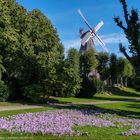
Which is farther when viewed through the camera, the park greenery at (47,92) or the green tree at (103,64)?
the green tree at (103,64)

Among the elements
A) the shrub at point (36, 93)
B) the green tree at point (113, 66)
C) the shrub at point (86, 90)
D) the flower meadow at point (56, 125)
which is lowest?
the flower meadow at point (56, 125)

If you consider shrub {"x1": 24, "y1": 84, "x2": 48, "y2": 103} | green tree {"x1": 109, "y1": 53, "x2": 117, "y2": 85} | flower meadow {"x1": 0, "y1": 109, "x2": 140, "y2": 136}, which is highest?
green tree {"x1": 109, "y1": 53, "x2": 117, "y2": 85}

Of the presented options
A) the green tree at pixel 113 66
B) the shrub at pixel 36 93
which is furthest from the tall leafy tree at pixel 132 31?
the green tree at pixel 113 66

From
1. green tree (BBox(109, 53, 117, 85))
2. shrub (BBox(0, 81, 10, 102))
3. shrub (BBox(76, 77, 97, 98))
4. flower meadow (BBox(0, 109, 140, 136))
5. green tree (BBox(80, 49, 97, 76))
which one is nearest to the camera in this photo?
flower meadow (BBox(0, 109, 140, 136))

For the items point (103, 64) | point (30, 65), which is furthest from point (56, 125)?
point (103, 64)

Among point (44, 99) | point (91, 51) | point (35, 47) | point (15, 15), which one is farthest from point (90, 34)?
point (44, 99)

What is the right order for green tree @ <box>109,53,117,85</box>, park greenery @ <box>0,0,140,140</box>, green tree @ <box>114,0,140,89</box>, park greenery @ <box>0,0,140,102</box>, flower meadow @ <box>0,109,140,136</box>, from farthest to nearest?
green tree @ <box>109,53,117,85</box> < park greenery @ <box>0,0,140,102</box> < green tree @ <box>114,0,140,89</box> < park greenery @ <box>0,0,140,140</box> < flower meadow @ <box>0,109,140,136</box>

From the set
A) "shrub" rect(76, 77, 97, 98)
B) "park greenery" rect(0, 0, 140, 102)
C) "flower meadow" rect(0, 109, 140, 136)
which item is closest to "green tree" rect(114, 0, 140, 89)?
"park greenery" rect(0, 0, 140, 102)

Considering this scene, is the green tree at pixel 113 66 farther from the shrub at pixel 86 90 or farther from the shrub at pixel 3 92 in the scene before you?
the shrub at pixel 3 92

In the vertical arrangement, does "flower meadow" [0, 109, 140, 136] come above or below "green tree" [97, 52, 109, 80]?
below

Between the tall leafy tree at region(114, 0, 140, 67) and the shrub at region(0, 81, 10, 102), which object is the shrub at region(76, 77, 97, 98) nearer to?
the shrub at region(0, 81, 10, 102)

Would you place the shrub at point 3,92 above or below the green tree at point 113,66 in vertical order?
below

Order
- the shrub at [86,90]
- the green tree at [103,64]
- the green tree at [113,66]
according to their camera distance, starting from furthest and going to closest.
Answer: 1. the green tree at [103,64]
2. the green tree at [113,66]
3. the shrub at [86,90]

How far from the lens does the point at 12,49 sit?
37250 mm
